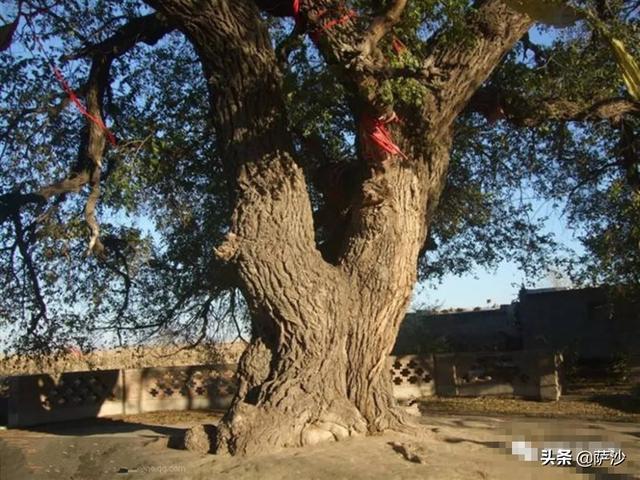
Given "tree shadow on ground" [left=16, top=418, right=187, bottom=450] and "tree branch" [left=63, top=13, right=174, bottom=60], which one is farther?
"tree shadow on ground" [left=16, top=418, right=187, bottom=450]

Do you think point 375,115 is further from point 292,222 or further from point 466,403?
point 466,403

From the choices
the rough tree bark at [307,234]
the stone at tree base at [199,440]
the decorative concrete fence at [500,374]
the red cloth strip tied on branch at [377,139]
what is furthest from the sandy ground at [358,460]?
the decorative concrete fence at [500,374]

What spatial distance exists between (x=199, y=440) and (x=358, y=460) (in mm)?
1796

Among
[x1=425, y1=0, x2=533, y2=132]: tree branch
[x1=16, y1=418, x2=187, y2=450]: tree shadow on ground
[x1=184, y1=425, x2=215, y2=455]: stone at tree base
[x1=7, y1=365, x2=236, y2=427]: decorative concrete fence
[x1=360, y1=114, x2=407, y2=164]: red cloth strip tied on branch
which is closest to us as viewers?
[x1=184, y1=425, x2=215, y2=455]: stone at tree base

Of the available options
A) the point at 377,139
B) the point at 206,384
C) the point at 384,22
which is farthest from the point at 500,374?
the point at 384,22

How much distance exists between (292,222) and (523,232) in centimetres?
892

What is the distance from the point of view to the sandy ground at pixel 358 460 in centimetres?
661

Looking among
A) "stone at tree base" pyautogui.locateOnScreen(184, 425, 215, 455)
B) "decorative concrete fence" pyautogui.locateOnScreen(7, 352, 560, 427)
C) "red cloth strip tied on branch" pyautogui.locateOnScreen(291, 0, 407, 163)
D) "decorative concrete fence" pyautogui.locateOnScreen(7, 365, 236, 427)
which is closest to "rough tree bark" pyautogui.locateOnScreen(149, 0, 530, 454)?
"red cloth strip tied on branch" pyautogui.locateOnScreen(291, 0, 407, 163)

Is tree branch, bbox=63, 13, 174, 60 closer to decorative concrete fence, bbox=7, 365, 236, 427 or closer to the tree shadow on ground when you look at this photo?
the tree shadow on ground

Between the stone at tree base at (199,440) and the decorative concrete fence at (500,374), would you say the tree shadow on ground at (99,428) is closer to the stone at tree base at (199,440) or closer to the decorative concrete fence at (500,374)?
the stone at tree base at (199,440)

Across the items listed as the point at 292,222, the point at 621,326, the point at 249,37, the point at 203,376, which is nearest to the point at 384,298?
the point at 292,222

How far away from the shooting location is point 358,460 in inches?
275

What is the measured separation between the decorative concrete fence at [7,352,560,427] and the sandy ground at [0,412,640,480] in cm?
465

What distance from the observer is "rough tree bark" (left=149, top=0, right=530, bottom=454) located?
804 centimetres
